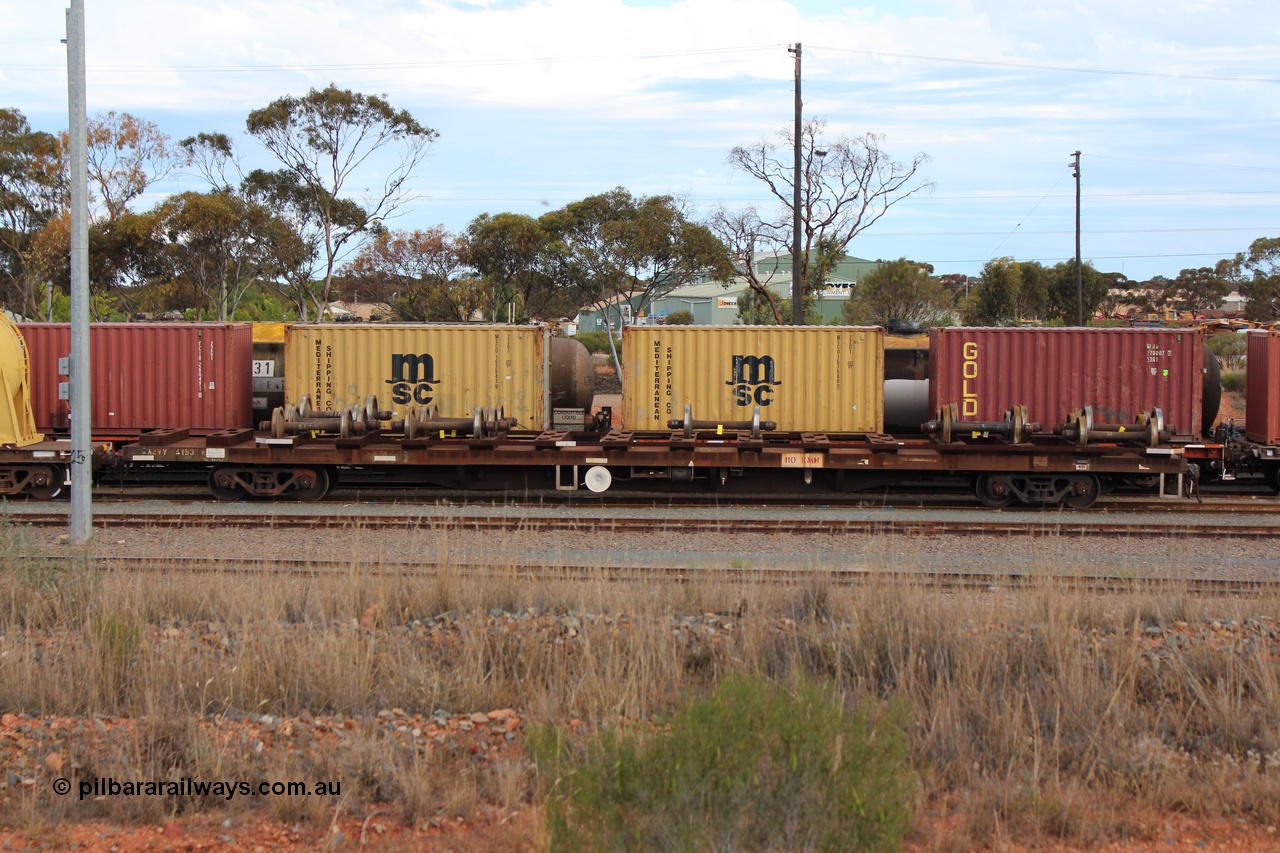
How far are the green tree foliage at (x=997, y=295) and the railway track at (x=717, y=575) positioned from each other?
128ft

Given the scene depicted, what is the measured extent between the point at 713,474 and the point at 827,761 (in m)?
12.2

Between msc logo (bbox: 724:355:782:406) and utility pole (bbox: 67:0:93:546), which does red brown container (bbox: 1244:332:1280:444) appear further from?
utility pole (bbox: 67:0:93:546)

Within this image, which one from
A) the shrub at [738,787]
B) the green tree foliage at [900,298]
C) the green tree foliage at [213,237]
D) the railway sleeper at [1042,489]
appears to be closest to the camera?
the shrub at [738,787]

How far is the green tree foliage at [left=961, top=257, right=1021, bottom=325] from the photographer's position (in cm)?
4741

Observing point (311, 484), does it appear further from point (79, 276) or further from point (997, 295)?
point (997, 295)

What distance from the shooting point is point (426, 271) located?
128ft

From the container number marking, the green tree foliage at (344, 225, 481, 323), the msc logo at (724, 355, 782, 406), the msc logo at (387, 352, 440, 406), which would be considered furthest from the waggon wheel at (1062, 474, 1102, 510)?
the green tree foliage at (344, 225, 481, 323)

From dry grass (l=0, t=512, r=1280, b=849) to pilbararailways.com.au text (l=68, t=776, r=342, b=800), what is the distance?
0.10 m

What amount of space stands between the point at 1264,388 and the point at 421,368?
13337 millimetres

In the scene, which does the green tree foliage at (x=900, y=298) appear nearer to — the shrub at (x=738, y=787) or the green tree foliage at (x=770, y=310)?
the green tree foliage at (x=770, y=310)

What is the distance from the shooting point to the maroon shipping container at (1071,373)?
16.8 m

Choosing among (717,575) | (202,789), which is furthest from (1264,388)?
(202,789)

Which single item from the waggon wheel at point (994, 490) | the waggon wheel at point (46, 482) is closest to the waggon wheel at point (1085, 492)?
the waggon wheel at point (994, 490)

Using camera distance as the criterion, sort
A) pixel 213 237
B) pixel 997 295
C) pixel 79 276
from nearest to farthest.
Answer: pixel 79 276, pixel 213 237, pixel 997 295
